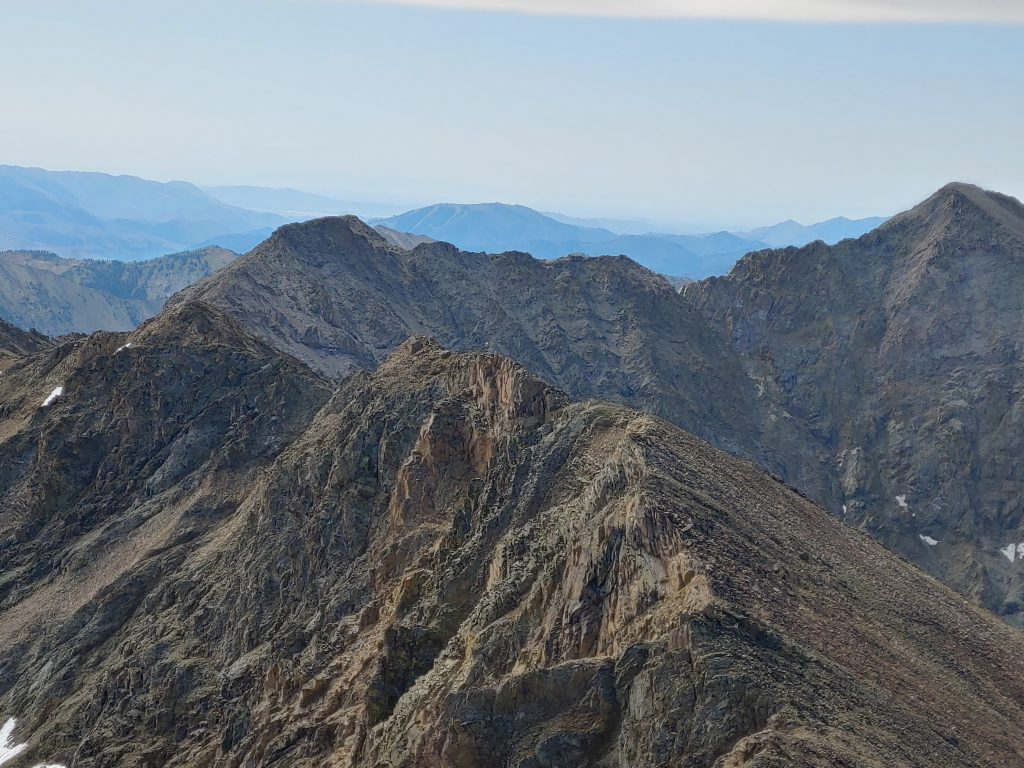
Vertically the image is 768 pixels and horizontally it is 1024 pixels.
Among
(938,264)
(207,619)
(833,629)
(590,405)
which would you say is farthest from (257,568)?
(938,264)

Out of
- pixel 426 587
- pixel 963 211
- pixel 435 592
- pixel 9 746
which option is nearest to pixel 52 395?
pixel 9 746

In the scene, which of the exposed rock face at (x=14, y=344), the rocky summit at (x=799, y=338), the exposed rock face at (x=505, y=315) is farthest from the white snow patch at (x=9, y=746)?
the exposed rock face at (x=505, y=315)

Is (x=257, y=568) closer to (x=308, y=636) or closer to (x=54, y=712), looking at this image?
(x=308, y=636)

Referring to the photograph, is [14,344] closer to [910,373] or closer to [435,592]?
[435,592]

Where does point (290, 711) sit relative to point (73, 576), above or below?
above

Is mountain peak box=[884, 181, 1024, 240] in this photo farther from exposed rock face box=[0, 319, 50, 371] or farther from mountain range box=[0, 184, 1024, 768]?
exposed rock face box=[0, 319, 50, 371]

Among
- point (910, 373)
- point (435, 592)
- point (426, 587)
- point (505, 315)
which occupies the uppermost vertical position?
point (435, 592)
